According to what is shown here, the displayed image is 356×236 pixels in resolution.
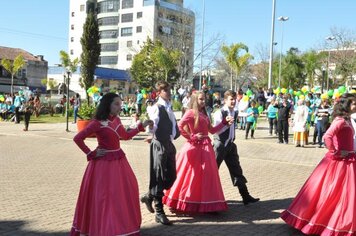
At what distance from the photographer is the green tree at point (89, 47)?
39.0 metres

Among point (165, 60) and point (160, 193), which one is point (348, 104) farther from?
point (165, 60)

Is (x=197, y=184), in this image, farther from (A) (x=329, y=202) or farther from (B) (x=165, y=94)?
(A) (x=329, y=202)

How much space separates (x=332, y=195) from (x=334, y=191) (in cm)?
6

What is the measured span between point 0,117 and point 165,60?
18564mm

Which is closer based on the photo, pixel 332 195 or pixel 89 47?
pixel 332 195

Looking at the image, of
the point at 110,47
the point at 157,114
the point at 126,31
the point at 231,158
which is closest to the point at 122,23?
the point at 126,31

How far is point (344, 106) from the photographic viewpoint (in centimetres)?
552

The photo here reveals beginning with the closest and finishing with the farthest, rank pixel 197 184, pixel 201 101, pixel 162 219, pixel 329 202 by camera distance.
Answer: pixel 329 202
pixel 162 219
pixel 197 184
pixel 201 101

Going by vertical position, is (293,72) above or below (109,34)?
below

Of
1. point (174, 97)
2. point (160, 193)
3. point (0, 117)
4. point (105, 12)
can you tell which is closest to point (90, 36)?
point (174, 97)

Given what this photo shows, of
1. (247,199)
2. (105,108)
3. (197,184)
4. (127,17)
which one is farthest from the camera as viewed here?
(127,17)

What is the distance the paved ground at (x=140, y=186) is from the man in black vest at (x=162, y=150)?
0.42 meters

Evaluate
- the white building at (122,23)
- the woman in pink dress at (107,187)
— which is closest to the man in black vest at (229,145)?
the woman in pink dress at (107,187)

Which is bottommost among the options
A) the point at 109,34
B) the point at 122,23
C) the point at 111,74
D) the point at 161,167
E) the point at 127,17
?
the point at 161,167
